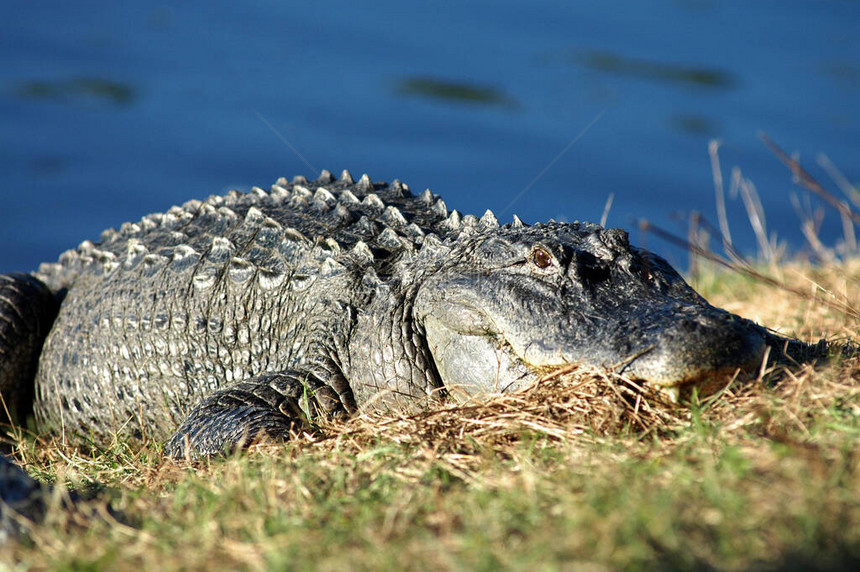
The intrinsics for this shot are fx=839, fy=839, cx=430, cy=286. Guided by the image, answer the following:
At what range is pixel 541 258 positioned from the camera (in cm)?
331

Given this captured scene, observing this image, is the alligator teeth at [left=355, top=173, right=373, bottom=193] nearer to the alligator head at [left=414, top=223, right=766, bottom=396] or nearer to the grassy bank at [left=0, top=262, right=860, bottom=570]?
the alligator head at [left=414, top=223, right=766, bottom=396]

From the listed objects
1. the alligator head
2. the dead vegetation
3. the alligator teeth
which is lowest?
the dead vegetation

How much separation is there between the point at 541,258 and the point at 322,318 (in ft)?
3.64

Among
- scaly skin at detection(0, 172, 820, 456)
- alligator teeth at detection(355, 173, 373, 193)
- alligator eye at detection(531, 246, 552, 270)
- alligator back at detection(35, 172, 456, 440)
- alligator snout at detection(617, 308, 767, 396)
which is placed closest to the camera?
alligator snout at detection(617, 308, 767, 396)

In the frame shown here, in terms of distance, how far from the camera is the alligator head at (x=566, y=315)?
2781 millimetres

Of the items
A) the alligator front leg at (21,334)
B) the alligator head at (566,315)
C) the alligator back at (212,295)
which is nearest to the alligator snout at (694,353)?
the alligator head at (566,315)

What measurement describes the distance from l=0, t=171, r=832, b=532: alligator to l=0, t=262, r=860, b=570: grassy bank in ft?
0.59

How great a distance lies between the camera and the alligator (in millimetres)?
3090

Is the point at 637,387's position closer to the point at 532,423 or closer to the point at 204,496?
the point at 532,423

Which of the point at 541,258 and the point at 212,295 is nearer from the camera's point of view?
the point at 541,258

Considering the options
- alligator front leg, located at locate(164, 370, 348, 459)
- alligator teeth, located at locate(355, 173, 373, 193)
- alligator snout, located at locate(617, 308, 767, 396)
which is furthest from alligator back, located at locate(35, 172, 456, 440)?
alligator snout, located at locate(617, 308, 767, 396)

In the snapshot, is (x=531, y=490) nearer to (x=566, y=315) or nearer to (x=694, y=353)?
(x=694, y=353)

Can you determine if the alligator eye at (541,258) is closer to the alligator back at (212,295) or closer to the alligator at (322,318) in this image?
the alligator at (322,318)

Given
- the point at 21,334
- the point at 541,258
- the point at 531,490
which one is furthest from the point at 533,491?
the point at 21,334
